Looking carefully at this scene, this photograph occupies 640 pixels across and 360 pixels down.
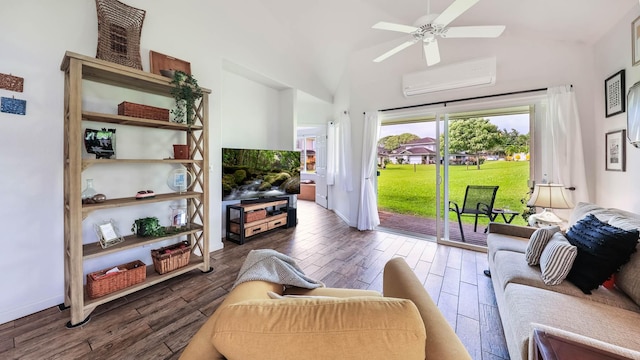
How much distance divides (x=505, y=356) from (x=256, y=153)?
3.52m

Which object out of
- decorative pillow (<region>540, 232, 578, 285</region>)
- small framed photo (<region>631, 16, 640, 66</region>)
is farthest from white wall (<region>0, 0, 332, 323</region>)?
small framed photo (<region>631, 16, 640, 66</region>)

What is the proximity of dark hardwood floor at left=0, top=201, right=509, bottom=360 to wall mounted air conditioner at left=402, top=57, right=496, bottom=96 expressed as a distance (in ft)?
7.45

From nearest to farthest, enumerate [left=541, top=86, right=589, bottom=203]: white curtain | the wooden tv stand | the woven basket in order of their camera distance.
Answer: the woven basket → [left=541, top=86, right=589, bottom=203]: white curtain → the wooden tv stand

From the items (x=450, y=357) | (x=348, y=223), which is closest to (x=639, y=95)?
(x=450, y=357)

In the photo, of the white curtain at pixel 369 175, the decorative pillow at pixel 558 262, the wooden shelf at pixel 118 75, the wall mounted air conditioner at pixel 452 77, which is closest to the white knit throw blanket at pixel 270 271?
the decorative pillow at pixel 558 262

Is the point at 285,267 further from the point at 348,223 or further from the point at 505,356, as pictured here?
the point at 348,223

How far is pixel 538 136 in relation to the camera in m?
2.99

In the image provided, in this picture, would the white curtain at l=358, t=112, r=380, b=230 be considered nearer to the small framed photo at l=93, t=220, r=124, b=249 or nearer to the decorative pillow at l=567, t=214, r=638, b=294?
the decorative pillow at l=567, t=214, r=638, b=294

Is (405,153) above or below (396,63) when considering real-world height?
below

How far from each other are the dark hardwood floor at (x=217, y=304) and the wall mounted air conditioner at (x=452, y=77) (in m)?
2.27

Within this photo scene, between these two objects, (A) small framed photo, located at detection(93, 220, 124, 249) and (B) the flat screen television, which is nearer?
(A) small framed photo, located at detection(93, 220, 124, 249)

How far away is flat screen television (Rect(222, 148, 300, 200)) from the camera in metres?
3.43

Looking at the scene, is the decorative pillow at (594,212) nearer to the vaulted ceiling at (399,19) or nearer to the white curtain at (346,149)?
the vaulted ceiling at (399,19)

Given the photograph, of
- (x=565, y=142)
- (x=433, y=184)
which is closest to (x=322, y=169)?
(x=433, y=184)
